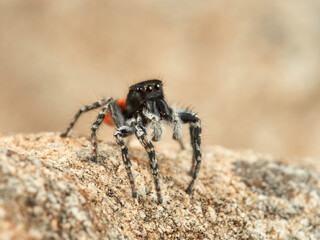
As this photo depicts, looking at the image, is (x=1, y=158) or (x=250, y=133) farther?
(x=250, y=133)

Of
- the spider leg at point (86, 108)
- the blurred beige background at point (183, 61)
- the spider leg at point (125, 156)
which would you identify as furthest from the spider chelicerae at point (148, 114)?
the blurred beige background at point (183, 61)

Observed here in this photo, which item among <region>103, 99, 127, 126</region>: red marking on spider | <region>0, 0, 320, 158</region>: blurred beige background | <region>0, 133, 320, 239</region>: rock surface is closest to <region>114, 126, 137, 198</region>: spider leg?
<region>0, 133, 320, 239</region>: rock surface

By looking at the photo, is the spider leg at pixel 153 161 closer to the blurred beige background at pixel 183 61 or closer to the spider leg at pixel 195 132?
the spider leg at pixel 195 132

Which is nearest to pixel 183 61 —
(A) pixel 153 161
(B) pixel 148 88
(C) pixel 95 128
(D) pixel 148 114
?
(B) pixel 148 88

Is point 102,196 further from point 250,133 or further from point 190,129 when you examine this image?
point 250,133

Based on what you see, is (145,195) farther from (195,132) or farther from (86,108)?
(86,108)

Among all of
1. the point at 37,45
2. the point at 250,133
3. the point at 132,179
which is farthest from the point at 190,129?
the point at 37,45
